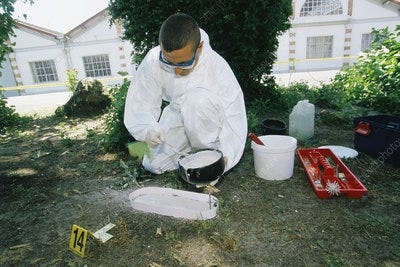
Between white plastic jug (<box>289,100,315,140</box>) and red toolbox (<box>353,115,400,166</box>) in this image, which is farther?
white plastic jug (<box>289,100,315,140</box>)

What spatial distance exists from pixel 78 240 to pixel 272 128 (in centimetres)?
269

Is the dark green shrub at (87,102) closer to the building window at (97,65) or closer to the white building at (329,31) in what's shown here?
the building window at (97,65)

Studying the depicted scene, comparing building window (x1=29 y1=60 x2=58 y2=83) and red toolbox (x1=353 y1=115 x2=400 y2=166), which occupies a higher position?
building window (x1=29 y1=60 x2=58 y2=83)

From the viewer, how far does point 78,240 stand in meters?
1.99

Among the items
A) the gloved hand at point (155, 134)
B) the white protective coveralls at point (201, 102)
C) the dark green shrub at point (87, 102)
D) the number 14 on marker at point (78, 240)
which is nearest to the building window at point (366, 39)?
the dark green shrub at point (87, 102)

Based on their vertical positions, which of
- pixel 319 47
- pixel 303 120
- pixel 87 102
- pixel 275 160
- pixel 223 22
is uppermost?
pixel 223 22

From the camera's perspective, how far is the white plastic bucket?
2648mm

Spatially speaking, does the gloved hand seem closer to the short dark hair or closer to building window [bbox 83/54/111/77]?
the short dark hair

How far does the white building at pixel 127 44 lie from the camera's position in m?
A: 18.5

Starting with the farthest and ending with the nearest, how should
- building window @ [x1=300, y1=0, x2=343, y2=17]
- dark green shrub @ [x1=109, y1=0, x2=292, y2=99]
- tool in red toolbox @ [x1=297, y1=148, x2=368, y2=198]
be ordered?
building window @ [x1=300, y1=0, x2=343, y2=17] → dark green shrub @ [x1=109, y1=0, x2=292, y2=99] → tool in red toolbox @ [x1=297, y1=148, x2=368, y2=198]

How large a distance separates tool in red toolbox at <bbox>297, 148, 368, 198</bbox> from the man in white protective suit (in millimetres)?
760

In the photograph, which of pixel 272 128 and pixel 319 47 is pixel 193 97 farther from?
pixel 319 47

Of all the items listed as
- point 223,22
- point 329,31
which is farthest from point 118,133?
point 329,31

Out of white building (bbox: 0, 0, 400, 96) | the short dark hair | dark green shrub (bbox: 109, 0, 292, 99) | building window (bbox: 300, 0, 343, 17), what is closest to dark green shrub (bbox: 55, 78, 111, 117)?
dark green shrub (bbox: 109, 0, 292, 99)
